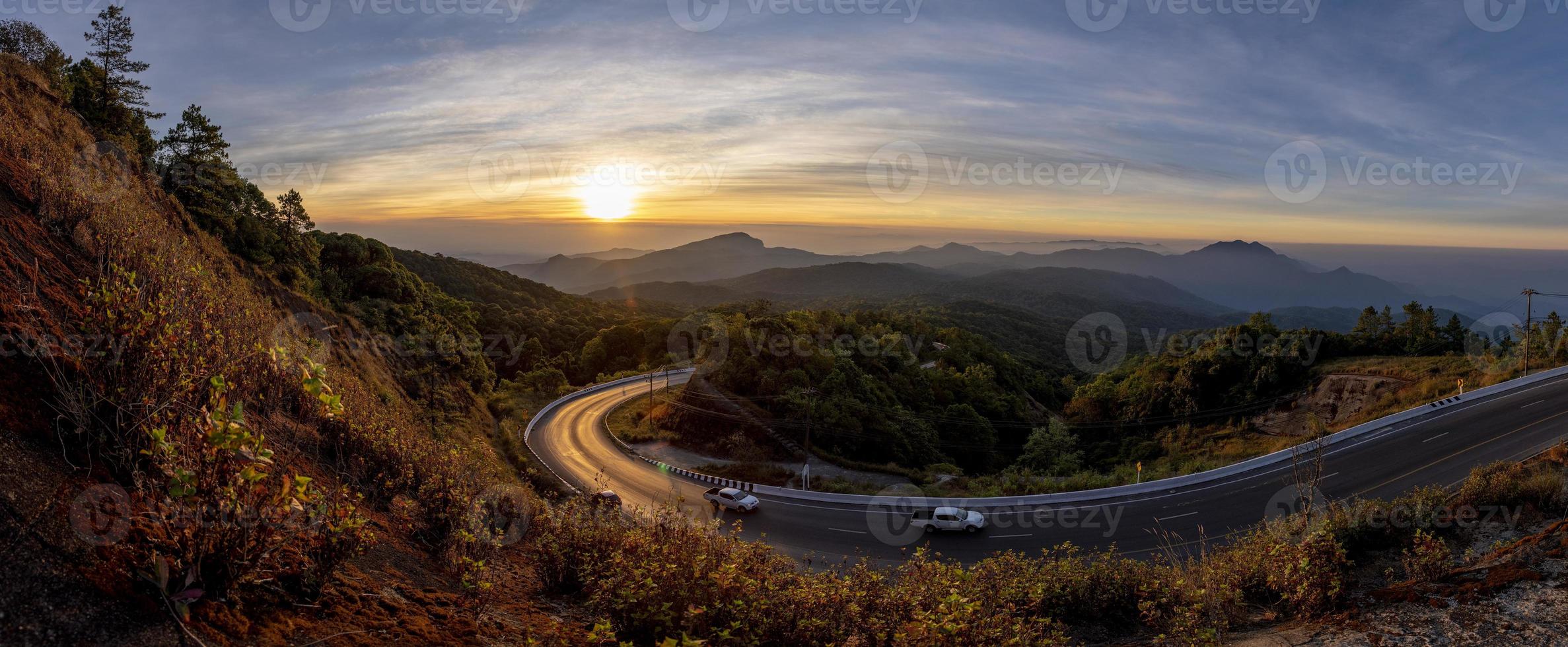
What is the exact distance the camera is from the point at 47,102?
602 inches

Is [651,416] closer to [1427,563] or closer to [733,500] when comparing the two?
[733,500]

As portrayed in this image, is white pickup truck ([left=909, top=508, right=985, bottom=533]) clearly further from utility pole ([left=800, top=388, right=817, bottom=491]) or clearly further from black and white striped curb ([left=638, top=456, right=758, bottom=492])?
black and white striped curb ([left=638, top=456, right=758, bottom=492])

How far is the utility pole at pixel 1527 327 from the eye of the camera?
28.6 metres

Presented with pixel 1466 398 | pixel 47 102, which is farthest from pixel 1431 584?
pixel 1466 398

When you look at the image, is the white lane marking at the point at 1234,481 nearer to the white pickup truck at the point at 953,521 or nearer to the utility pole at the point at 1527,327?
the white pickup truck at the point at 953,521

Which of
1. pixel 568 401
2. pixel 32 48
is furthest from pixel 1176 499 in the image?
pixel 32 48

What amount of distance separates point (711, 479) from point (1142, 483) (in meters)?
15.4

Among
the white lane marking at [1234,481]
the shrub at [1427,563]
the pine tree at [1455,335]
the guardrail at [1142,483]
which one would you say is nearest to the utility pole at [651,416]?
the guardrail at [1142,483]

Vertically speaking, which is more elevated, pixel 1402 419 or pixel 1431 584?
pixel 1431 584

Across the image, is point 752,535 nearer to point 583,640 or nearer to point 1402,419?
point 583,640

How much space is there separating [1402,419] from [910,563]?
30.0m

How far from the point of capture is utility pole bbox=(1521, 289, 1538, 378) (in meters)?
28.6

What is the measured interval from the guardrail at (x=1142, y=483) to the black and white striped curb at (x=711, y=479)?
0.03m

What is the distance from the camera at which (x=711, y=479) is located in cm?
2444
